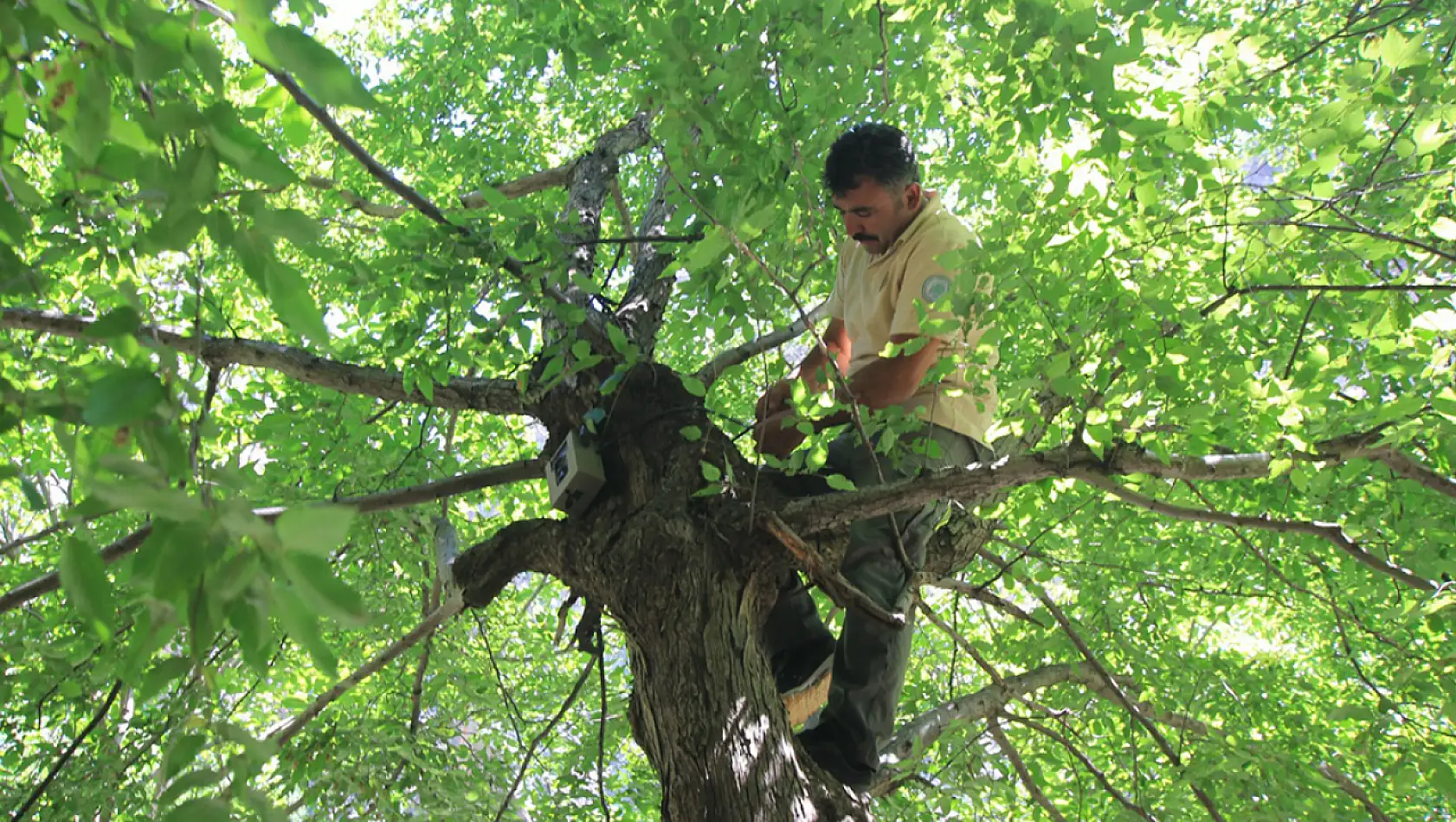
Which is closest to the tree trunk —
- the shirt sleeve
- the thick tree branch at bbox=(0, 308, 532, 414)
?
the thick tree branch at bbox=(0, 308, 532, 414)

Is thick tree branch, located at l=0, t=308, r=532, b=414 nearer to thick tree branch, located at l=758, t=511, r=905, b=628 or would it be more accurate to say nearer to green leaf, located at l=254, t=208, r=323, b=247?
thick tree branch, located at l=758, t=511, r=905, b=628

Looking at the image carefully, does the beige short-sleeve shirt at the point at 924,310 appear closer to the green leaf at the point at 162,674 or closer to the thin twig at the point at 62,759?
the green leaf at the point at 162,674

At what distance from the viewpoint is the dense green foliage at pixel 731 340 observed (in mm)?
941

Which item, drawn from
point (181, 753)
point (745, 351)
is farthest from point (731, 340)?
point (181, 753)

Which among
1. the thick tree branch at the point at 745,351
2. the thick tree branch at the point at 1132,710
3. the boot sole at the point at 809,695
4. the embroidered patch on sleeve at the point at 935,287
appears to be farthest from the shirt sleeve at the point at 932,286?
the thick tree branch at the point at 1132,710

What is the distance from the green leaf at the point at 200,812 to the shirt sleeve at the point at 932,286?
5.70 ft

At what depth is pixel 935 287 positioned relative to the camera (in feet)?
8.51

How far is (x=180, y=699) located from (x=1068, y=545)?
156 inches

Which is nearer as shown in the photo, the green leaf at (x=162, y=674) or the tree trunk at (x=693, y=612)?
the green leaf at (x=162, y=674)

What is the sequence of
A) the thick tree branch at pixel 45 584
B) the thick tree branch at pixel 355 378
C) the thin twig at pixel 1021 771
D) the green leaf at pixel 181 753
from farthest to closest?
the thick tree branch at pixel 355 378
the thin twig at pixel 1021 771
the thick tree branch at pixel 45 584
the green leaf at pixel 181 753

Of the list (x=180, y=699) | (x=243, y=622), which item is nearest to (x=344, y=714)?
(x=180, y=699)

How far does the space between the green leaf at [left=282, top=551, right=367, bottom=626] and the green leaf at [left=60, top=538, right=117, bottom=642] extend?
0.22 m

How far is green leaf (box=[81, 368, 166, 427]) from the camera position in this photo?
0.80m

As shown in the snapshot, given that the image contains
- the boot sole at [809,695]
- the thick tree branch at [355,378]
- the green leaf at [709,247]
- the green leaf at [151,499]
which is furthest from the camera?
the thick tree branch at [355,378]
